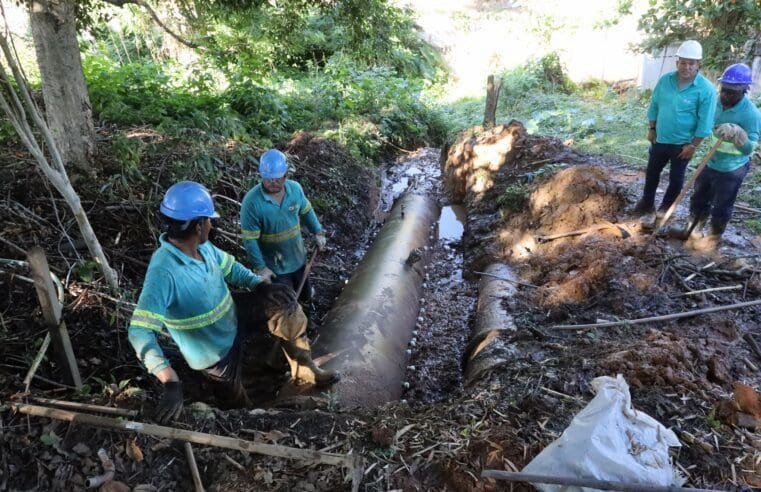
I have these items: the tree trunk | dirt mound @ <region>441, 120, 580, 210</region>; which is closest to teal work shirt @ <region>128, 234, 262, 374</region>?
the tree trunk

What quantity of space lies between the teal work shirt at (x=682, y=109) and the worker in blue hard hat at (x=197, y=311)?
417 centimetres

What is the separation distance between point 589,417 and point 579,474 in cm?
29

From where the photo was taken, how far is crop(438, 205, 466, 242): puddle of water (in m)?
7.80

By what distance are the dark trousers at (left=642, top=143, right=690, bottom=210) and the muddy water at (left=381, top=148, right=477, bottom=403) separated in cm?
238

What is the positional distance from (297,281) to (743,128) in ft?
14.7

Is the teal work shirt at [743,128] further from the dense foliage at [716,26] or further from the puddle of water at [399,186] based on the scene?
the dense foliage at [716,26]

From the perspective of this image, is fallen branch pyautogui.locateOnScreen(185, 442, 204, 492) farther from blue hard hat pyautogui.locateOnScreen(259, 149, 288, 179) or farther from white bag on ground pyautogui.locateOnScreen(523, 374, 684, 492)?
blue hard hat pyautogui.locateOnScreen(259, 149, 288, 179)

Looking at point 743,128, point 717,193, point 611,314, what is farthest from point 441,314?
point 743,128

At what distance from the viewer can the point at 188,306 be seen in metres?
2.82

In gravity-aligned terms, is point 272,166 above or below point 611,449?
above

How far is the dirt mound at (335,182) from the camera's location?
23.4ft

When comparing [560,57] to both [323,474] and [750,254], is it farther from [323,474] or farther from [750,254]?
[323,474]

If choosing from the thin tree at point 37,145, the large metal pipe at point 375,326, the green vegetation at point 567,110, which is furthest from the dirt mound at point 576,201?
the thin tree at point 37,145

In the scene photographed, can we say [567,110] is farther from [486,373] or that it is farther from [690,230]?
[486,373]
